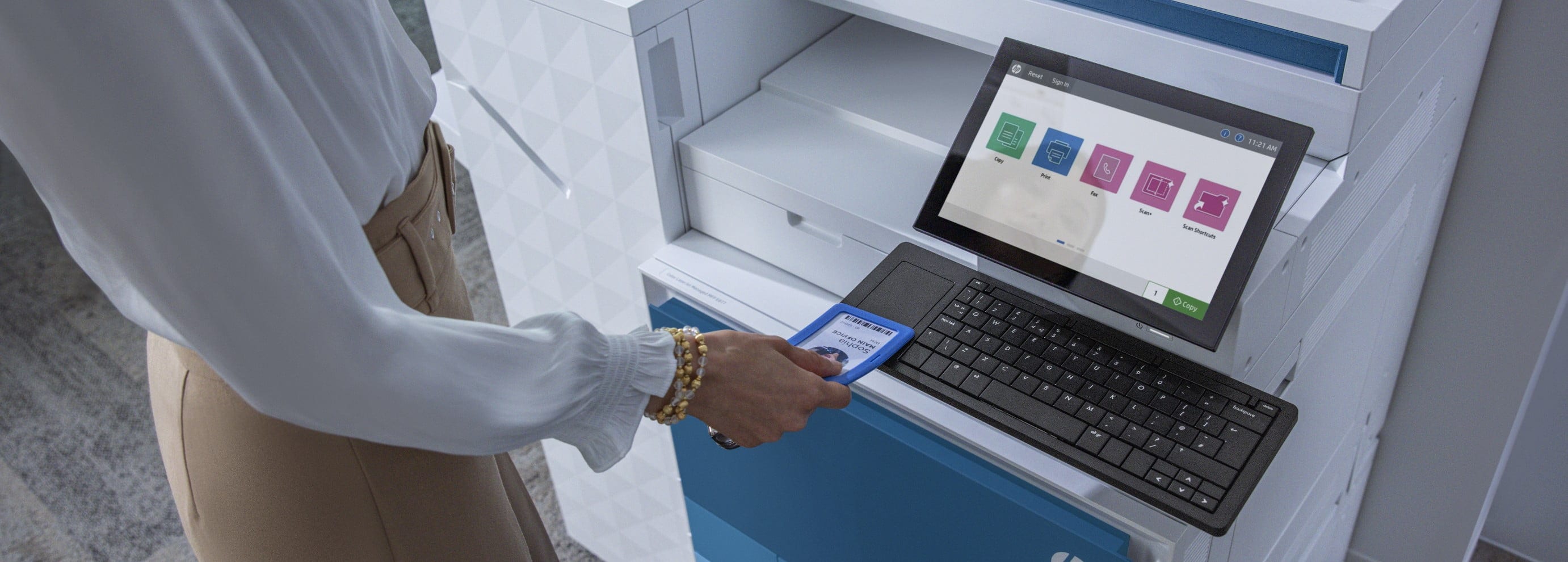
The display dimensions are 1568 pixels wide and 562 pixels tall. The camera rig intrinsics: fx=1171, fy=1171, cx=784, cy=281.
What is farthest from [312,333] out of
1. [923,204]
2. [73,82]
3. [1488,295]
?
[1488,295]

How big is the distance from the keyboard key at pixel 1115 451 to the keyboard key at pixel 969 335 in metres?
0.14

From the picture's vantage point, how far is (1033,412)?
2.77 feet

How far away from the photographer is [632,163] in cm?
111

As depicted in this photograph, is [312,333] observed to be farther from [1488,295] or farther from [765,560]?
[1488,295]

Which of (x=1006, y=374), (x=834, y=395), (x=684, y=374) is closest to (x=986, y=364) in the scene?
(x=1006, y=374)

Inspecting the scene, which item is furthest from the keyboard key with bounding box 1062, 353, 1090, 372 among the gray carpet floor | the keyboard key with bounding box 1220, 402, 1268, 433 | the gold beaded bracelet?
the gray carpet floor

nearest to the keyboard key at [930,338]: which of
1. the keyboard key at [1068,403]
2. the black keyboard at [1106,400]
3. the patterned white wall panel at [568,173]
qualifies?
the black keyboard at [1106,400]

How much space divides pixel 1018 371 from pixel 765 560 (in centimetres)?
48

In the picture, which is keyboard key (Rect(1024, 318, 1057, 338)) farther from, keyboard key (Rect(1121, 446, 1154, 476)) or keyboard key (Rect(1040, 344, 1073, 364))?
keyboard key (Rect(1121, 446, 1154, 476))

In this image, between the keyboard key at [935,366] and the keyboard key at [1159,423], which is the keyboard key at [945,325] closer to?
the keyboard key at [935,366]

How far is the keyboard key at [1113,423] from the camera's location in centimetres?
82

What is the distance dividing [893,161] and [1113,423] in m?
0.34

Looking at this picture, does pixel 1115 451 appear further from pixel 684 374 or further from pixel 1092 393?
pixel 684 374

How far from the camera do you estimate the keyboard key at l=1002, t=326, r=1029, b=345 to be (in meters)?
0.90
